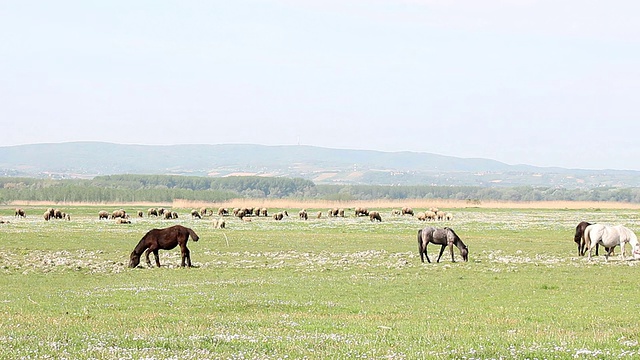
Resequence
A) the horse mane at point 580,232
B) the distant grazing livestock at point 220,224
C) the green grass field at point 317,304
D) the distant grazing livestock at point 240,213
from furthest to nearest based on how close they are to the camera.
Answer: the distant grazing livestock at point 240,213
the distant grazing livestock at point 220,224
the horse mane at point 580,232
the green grass field at point 317,304

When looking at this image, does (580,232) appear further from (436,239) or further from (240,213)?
(240,213)

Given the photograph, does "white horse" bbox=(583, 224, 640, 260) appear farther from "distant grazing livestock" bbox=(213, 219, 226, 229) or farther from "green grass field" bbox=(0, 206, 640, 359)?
"distant grazing livestock" bbox=(213, 219, 226, 229)

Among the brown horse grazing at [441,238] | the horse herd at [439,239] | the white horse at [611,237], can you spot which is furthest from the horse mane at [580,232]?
the brown horse grazing at [441,238]

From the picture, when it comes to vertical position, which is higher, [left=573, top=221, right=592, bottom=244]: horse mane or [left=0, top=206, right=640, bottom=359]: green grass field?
[left=573, top=221, right=592, bottom=244]: horse mane

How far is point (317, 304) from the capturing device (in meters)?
17.9

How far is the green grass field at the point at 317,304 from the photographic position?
428 inches

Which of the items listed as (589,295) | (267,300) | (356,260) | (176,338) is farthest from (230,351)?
(356,260)

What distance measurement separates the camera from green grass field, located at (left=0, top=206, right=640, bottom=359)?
1088 centimetres

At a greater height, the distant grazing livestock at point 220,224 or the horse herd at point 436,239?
the horse herd at point 436,239

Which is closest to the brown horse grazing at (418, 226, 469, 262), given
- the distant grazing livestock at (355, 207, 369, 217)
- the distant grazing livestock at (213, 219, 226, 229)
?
the distant grazing livestock at (213, 219, 226, 229)

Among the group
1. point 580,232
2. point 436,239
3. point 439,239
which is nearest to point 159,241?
point 436,239

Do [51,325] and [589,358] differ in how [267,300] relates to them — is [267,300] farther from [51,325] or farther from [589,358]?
[589,358]

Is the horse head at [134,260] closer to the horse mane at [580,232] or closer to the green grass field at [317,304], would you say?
the green grass field at [317,304]

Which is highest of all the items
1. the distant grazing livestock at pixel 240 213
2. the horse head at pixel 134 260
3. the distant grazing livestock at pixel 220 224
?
the distant grazing livestock at pixel 240 213
